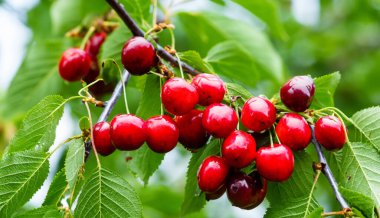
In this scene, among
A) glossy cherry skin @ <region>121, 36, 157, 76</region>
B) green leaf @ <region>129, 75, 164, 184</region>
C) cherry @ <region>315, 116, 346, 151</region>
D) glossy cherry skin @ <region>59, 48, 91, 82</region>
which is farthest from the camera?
glossy cherry skin @ <region>59, 48, 91, 82</region>

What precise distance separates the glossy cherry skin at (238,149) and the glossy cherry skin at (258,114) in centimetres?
5

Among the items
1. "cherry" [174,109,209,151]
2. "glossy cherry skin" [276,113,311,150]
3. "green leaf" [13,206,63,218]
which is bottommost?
"glossy cherry skin" [276,113,311,150]

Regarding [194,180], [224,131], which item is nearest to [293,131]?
[224,131]

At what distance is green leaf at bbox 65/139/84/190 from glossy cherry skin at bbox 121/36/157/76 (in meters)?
0.35

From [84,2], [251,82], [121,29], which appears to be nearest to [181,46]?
[84,2]

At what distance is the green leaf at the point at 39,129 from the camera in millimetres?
2203

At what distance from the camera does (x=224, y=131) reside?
2090 mm

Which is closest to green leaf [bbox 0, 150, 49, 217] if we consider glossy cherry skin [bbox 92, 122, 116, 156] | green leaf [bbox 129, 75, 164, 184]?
glossy cherry skin [bbox 92, 122, 116, 156]

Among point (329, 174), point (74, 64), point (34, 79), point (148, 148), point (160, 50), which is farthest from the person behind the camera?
point (34, 79)

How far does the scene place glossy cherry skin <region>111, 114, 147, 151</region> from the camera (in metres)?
2.05

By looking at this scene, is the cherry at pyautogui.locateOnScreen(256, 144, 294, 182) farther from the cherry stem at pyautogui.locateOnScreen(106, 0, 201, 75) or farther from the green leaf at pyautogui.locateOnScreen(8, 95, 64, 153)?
the green leaf at pyautogui.locateOnScreen(8, 95, 64, 153)

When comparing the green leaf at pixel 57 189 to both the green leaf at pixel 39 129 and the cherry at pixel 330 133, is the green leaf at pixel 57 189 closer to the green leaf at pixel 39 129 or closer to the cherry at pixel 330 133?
the green leaf at pixel 39 129

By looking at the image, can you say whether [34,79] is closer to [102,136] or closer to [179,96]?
[102,136]

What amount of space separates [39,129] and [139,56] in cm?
46
